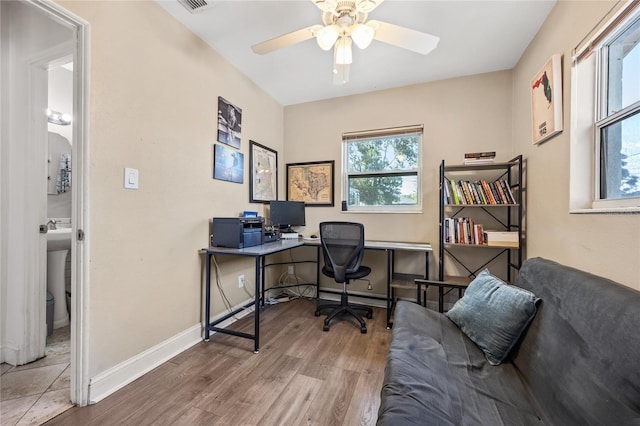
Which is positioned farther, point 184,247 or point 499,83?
point 499,83

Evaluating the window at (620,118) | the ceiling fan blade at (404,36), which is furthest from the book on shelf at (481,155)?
the ceiling fan blade at (404,36)

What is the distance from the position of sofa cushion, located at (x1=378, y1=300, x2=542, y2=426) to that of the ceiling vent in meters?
2.44

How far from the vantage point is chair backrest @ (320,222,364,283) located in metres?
2.39

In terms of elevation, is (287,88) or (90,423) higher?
(287,88)

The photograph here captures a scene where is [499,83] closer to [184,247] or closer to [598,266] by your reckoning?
[598,266]

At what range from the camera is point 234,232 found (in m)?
2.12

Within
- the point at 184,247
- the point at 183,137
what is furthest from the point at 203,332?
the point at 183,137

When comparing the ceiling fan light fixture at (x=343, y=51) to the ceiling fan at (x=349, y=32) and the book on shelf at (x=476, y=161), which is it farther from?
the book on shelf at (x=476, y=161)

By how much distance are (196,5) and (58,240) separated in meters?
2.20

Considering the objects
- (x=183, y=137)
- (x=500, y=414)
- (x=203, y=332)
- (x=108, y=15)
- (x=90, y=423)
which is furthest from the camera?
(x=203, y=332)

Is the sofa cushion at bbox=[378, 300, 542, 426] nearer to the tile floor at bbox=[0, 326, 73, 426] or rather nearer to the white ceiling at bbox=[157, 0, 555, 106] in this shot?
the tile floor at bbox=[0, 326, 73, 426]

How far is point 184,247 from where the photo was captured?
204cm

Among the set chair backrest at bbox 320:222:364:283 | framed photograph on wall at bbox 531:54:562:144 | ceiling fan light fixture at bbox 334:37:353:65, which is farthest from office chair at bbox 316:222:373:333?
framed photograph on wall at bbox 531:54:562:144

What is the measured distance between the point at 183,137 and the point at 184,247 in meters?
0.87
